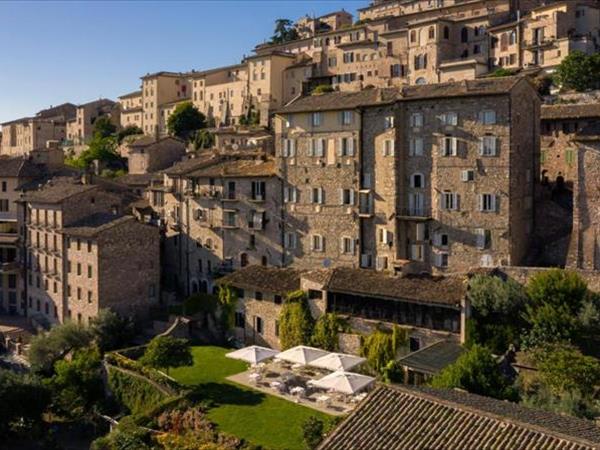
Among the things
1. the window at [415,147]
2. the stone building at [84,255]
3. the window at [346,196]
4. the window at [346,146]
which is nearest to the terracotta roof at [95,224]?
the stone building at [84,255]

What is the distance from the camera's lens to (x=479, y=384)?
1179 inches

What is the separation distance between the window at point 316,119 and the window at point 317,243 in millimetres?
7575

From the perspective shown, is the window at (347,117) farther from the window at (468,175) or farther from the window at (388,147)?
the window at (468,175)

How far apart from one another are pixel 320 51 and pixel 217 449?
73030 mm

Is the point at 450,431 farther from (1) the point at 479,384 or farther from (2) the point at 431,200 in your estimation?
(2) the point at 431,200

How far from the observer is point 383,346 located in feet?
127

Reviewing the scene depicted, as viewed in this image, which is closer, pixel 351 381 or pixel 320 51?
pixel 351 381

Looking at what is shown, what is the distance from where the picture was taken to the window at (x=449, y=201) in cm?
4184

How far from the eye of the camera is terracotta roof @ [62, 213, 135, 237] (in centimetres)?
4991

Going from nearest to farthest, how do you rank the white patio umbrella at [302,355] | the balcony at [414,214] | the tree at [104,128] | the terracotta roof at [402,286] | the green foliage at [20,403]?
the green foliage at [20,403]
the terracotta roof at [402,286]
the white patio umbrella at [302,355]
the balcony at [414,214]
the tree at [104,128]

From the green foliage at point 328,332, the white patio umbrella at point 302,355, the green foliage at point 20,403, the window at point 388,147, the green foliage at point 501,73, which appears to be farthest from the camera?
the green foliage at point 501,73

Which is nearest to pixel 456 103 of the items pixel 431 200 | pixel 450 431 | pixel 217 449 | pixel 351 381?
pixel 431 200

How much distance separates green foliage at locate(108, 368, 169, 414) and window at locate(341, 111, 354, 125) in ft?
68.1

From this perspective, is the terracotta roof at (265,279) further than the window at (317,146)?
No
